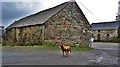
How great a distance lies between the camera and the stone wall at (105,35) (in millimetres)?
62228

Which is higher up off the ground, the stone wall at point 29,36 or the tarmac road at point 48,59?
the stone wall at point 29,36

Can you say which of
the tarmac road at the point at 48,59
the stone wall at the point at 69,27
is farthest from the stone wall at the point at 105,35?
the tarmac road at the point at 48,59

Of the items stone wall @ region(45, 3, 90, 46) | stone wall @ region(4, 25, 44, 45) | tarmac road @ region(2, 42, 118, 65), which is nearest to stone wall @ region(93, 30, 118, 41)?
stone wall @ region(4, 25, 44, 45)

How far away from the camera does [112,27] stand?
214ft

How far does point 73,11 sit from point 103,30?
120ft

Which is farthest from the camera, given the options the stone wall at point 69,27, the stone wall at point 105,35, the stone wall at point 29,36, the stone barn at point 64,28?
the stone wall at point 105,35

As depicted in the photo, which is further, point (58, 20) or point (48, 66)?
point (58, 20)

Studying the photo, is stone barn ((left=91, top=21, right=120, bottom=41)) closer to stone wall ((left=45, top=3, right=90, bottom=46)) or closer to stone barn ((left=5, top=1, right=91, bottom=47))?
stone wall ((left=45, top=3, right=90, bottom=46))

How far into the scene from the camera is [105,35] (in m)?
64.9

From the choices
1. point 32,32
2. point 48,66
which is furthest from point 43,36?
point 48,66

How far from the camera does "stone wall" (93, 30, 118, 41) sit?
62228 mm

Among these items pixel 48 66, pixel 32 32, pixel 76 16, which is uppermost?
pixel 76 16

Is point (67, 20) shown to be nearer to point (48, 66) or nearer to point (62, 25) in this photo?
point (62, 25)

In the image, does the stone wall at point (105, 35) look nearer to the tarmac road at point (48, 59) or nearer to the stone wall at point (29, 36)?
the stone wall at point (29, 36)
